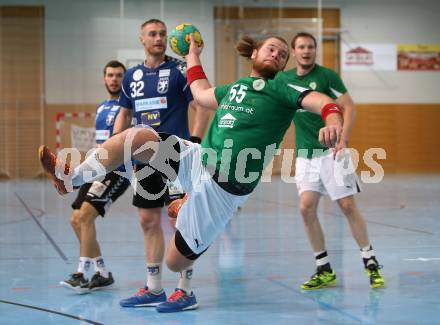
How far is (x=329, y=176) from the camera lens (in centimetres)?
664

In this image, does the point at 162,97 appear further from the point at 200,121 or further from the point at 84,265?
the point at 84,265

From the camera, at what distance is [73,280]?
20.4ft

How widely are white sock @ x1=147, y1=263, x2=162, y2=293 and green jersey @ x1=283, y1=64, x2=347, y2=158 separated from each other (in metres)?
1.79

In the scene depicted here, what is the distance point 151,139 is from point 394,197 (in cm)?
1137

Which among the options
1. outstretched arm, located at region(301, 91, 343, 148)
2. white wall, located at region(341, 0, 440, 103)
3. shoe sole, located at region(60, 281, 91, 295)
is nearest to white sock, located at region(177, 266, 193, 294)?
shoe sole, located at region(60, 281, 91, 295)

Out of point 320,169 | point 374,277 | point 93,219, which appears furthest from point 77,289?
point 374,277

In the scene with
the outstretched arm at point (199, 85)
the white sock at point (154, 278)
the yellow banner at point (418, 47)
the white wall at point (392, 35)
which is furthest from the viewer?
the yellow banner at point (418, 47)

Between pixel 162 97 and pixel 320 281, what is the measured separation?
200 cm

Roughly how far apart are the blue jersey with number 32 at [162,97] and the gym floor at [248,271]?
139 centimetres

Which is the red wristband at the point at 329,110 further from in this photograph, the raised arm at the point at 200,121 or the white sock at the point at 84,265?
the white sock at the point at 84,265

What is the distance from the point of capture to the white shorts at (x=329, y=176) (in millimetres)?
6555

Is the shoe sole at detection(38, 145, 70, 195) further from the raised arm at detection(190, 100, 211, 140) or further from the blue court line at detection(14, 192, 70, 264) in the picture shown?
the blue court line at detection(14, 192, 70, 264)

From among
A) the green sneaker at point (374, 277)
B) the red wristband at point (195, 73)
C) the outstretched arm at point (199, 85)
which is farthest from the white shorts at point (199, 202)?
the green sneaker at point (374, 277)

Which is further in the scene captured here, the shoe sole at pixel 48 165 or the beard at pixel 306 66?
the beard at pixel 306 66
